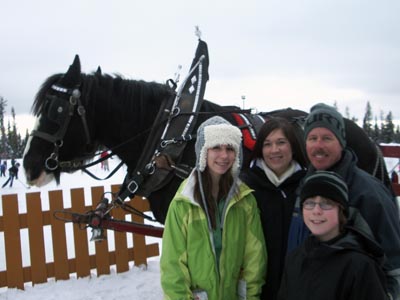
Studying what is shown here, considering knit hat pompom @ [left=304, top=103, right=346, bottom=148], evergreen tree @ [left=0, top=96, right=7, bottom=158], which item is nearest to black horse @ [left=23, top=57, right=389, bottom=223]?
knit hat pompom @ [left=304, top=103, right=346, bottom=148]

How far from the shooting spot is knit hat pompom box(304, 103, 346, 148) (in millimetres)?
1580

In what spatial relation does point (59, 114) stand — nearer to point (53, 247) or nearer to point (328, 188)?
point (328, 188)

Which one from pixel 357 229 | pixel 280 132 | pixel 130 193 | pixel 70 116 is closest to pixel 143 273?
pixel 130 193

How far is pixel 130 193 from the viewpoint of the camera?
2.67 meters

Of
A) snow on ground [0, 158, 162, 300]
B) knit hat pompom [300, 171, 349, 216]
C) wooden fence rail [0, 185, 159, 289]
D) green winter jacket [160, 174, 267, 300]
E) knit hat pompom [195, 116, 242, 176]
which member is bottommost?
snow on ground [0, 158, 162, 300]

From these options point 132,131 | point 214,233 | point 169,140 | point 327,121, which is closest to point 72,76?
point 132,131

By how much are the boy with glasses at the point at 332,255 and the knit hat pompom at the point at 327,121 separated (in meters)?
0.27

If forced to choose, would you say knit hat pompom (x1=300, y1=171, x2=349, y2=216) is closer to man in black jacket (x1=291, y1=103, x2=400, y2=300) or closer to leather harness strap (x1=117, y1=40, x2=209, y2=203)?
man in black jacket (x1=291, y1=103, x2=400, y2=300)

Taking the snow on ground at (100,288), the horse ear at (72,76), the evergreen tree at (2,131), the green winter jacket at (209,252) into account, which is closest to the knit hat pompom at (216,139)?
the green winter jacket at (209,252)

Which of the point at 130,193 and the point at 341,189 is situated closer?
the point at 341,189

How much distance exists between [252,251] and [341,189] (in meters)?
0.60

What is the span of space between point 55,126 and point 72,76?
0.41 m

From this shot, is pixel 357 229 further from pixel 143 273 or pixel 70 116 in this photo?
pixel 143 273

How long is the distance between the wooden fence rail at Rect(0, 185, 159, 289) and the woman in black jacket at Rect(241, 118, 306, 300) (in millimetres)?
3031
